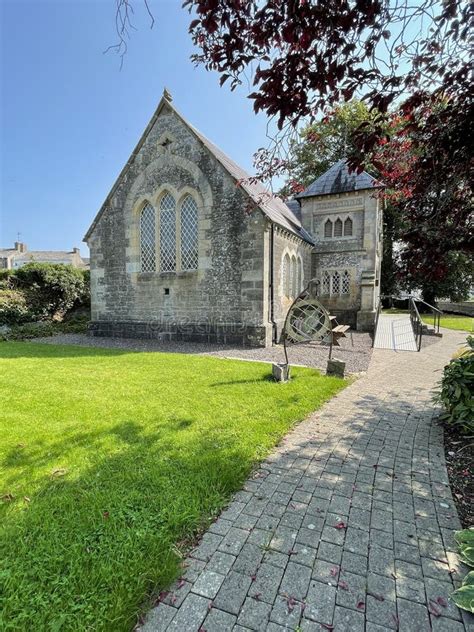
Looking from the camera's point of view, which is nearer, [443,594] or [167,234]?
[443,594]

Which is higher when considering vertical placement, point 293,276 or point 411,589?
point 293,276

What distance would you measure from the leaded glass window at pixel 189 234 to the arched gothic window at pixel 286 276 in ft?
12.6

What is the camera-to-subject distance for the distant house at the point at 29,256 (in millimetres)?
58562

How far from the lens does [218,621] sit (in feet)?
6.17

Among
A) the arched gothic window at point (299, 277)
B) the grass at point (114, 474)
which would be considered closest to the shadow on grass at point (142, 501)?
the grass at point (114, 474)

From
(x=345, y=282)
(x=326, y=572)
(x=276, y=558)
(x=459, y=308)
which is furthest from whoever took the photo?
(x=459, y=308)

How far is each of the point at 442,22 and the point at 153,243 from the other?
38.3ft

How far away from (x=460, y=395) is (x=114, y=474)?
477 cm

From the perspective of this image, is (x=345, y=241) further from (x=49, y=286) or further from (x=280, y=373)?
(x=49, y=286)

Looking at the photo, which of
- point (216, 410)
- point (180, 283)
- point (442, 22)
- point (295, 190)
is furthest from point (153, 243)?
point (442, 22)

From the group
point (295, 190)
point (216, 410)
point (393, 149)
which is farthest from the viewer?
point (295, 190)

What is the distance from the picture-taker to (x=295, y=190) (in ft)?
19.9

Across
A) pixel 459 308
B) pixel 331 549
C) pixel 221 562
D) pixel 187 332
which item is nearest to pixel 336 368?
pixel 331 549

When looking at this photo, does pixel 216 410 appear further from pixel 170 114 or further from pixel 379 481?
pixel 170 114
